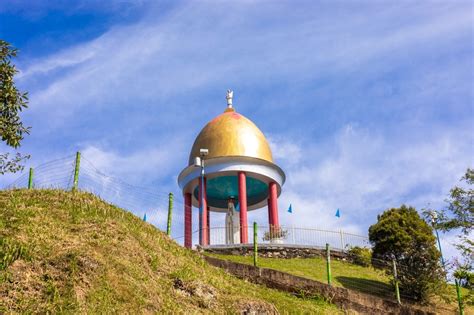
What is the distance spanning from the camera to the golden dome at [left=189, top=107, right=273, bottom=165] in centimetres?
2911

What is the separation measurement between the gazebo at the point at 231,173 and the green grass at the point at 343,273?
9.86 ft

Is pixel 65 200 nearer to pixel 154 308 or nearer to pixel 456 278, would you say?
pixel 154 308

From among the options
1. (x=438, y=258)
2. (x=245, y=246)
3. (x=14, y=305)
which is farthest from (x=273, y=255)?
(x=14, y=305)

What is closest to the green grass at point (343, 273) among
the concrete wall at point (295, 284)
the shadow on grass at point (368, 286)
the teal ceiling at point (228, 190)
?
the shadow on grass at point (368, 286)

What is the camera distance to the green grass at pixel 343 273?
21938 mm

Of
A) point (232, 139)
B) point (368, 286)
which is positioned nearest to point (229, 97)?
point (232, 139)

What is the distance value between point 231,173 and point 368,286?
9.15m

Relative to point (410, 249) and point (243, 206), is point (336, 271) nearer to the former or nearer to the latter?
point (410, 249)

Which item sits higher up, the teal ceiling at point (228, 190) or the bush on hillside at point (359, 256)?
the teal ceiling at point (228, 190)

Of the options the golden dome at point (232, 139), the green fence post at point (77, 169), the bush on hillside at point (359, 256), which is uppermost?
the golden dome at point (232, 139)

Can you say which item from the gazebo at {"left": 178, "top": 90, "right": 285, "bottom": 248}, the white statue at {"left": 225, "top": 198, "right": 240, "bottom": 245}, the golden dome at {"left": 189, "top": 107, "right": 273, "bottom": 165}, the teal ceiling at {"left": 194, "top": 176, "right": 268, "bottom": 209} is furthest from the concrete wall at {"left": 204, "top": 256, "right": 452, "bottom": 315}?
the teal ceiling at {"left": 194, "top": 176, "right": 268, "bottom": 209}

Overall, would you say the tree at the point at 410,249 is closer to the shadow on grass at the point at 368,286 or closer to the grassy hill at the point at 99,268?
the shadow on grass at the point at 368,286

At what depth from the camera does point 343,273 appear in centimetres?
2398

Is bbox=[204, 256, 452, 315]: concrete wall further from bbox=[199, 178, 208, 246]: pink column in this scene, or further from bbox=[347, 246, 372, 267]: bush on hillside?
bbox=[199, 178, 208, 246]: pink column
